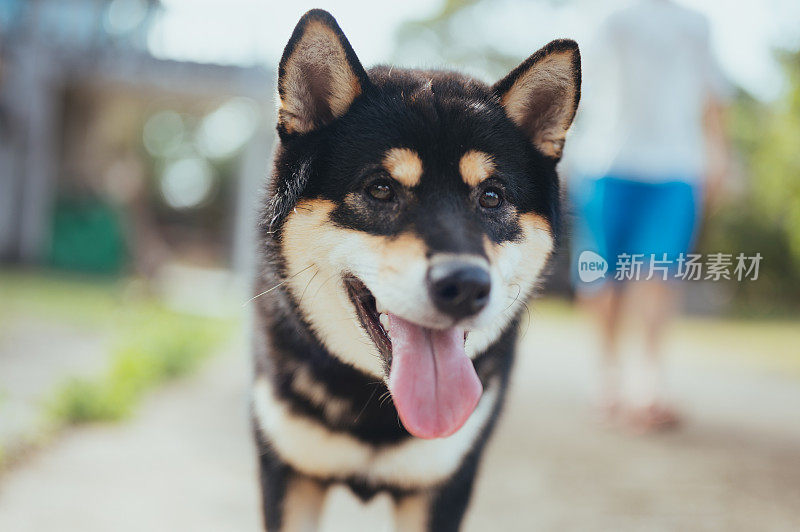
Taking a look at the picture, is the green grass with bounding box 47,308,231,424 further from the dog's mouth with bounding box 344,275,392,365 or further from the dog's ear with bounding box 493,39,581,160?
the dog's ear with bounding box 493,39,581,160

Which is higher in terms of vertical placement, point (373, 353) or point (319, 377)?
point (373, 353)

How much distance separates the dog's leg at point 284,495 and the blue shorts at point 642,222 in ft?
8.48

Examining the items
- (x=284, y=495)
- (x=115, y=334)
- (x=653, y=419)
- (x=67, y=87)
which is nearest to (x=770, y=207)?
(x=653, y=419)

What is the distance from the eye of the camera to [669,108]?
393 cm

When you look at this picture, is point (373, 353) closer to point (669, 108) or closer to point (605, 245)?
point (605, 245)

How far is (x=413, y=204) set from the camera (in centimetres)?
176

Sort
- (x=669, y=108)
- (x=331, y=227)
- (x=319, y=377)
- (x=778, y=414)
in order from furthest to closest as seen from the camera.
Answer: (x=778, y=414)
(x=669, y=108)
(x=319, y=377)
(x=331, y=227)

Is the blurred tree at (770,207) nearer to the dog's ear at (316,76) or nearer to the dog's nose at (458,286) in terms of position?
the dog's ear at (316,76)

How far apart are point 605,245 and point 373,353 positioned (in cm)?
257

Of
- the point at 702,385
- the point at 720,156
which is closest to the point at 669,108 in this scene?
the point at 720,156

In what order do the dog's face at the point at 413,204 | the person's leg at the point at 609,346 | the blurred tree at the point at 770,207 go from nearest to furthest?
the dog's face at the point at 413,204, the person's leg at the point at 609,346, the blurred tree at the point at 770,207

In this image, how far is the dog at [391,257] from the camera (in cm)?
168

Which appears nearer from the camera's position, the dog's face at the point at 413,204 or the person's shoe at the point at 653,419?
the dog's face at the point at 413,204

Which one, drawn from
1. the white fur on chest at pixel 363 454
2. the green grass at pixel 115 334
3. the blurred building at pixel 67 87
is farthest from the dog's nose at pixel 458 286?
the blurred building at pixel 67 87
